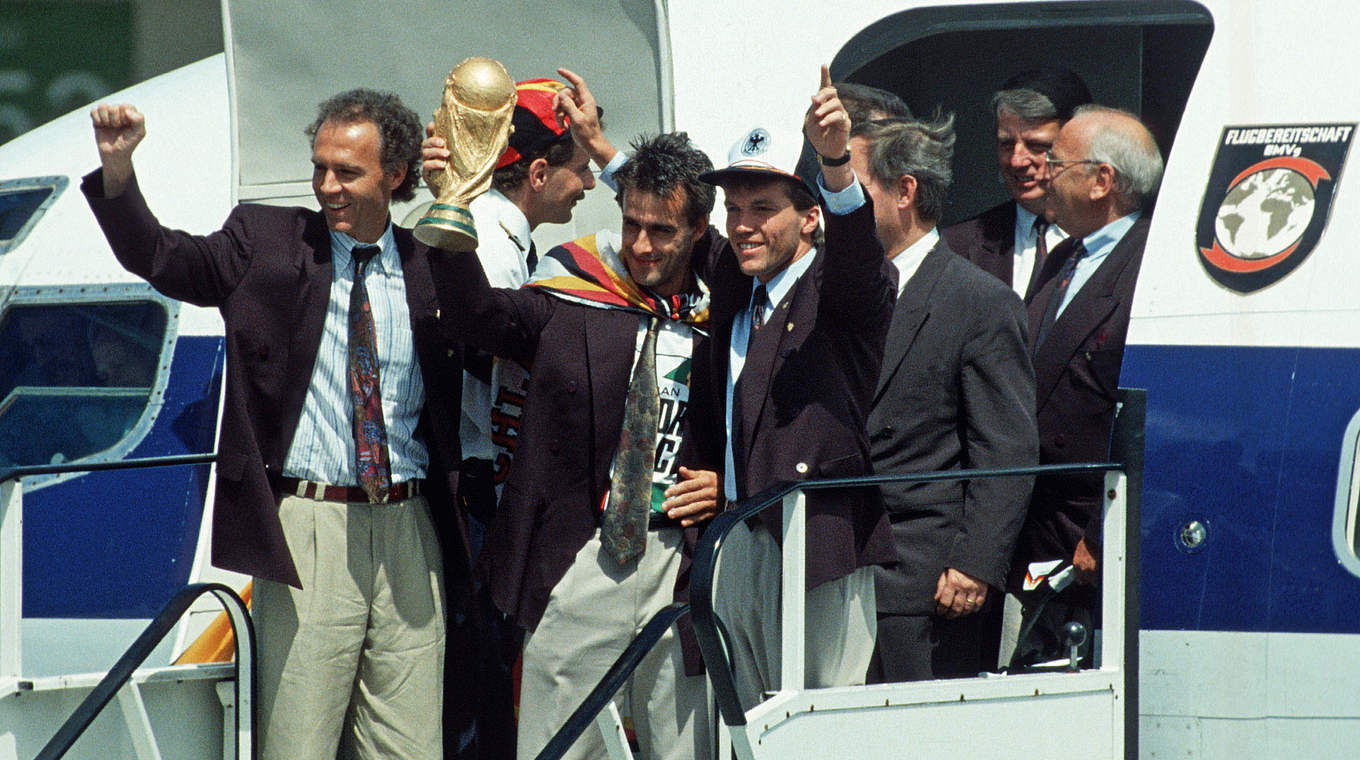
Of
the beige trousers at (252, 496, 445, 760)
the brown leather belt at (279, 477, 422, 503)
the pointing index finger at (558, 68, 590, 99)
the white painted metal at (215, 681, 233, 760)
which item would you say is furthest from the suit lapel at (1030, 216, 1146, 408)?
the white painted metal at (215, 681, 233, 760)

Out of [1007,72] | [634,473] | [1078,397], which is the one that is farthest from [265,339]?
[1007,72]

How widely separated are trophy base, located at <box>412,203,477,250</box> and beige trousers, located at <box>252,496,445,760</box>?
0.81 metres


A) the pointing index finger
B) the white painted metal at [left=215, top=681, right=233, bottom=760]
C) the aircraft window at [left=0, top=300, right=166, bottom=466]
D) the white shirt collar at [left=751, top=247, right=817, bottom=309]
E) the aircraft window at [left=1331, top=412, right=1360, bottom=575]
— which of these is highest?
the pointing index finger

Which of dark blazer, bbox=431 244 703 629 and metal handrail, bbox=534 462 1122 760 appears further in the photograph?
dark blazer, bbox=431 244 703 629

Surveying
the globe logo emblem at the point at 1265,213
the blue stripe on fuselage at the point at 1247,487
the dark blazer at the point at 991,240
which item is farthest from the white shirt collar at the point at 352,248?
the globe logo emblem at the point at 1265,213

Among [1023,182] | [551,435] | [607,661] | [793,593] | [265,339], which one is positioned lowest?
[607,661]

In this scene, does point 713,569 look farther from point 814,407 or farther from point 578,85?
point 578,85

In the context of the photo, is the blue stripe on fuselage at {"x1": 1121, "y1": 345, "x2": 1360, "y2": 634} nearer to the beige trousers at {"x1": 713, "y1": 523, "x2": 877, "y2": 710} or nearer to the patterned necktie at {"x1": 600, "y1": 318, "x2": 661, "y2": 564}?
the beige trousers at {"x1": 713, "y1": 523, "x2": 877, "y2": 710}

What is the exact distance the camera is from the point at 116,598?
209 inches

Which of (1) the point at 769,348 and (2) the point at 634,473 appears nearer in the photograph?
(1) the point at 769,348

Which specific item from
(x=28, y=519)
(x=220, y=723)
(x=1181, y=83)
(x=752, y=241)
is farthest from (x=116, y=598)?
(x=1181, y=83)

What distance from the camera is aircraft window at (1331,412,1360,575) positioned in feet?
14.4

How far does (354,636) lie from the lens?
4.16 metres

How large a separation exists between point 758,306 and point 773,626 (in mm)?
873
